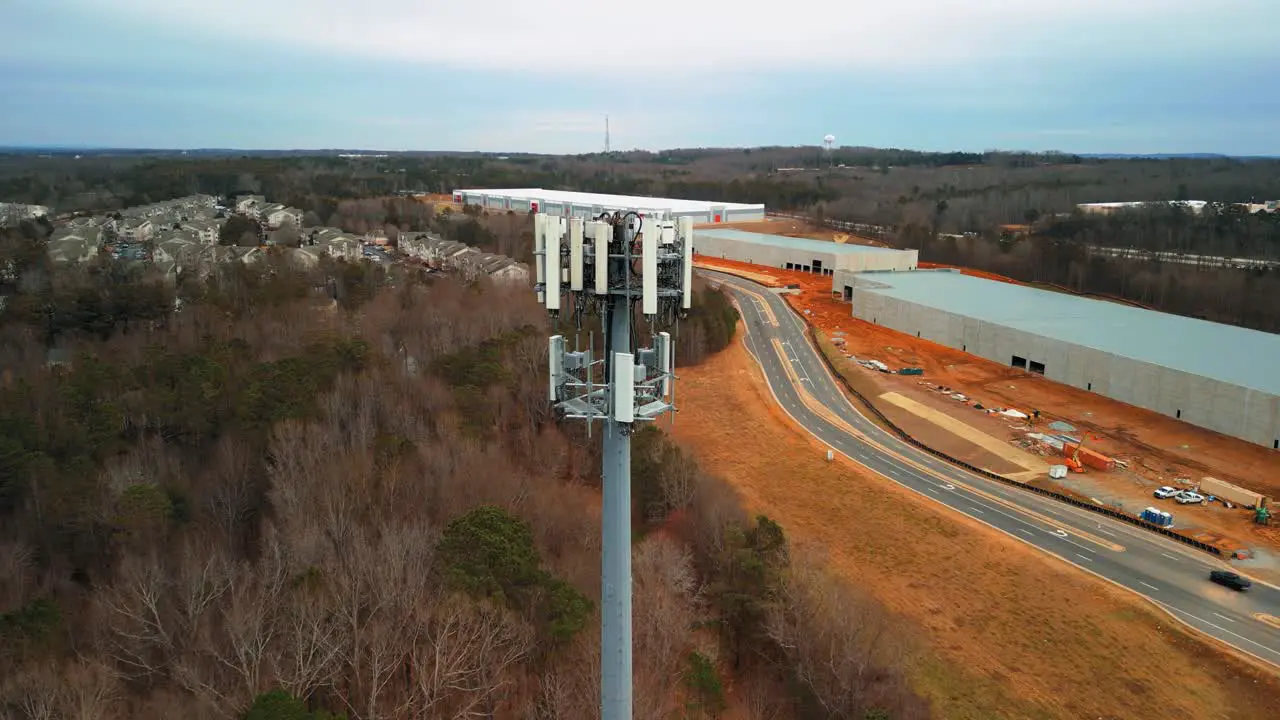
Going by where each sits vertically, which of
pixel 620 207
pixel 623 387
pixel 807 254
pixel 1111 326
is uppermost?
pixel 620 207

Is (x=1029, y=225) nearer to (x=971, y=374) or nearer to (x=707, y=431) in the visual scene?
(x=971, y=374)

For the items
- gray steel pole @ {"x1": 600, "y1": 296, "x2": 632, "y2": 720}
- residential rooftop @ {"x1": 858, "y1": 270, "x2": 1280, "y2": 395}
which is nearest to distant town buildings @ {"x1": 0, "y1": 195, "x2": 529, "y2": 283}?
residential rooftop @ {"x1": 858, "y1": 270, "x2": 1280, "y2": 395}

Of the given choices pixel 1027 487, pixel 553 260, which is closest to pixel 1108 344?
pixel 1027 487

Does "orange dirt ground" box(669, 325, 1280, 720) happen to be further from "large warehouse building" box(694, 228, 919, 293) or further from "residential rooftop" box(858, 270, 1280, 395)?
"large warehouse building" box(694, 228, 919, 293)

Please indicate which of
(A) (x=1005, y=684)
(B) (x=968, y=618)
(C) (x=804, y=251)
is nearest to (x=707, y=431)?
(B) (x=968, y=618)

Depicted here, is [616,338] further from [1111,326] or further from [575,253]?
[1111,326]

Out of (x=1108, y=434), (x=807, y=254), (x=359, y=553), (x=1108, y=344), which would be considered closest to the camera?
(x=359, y=553)

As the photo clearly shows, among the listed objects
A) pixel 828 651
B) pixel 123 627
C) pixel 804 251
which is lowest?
pixel 828 651

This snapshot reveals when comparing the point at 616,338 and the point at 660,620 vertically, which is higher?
the point at 616,338
